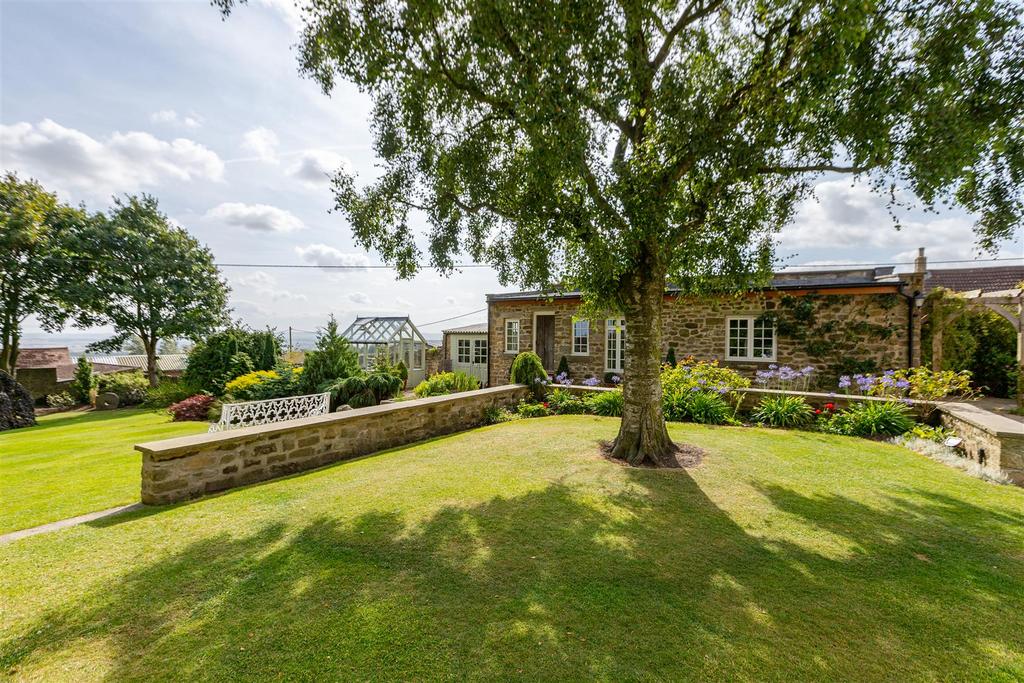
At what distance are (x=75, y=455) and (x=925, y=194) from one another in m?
12.5

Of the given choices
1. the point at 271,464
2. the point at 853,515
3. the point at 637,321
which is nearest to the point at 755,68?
the point at 637,321

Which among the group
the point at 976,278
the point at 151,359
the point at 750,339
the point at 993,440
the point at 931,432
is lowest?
the point at 931,432

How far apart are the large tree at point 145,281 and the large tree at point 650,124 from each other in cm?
1731

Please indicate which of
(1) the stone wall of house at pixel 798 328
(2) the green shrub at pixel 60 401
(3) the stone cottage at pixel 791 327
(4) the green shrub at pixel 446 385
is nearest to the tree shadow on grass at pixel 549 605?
(3) the stone cottage at pixel 791 327

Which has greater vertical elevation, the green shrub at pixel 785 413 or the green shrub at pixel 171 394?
the green shrub at pixel 785 413

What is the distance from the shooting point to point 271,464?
5172 mm

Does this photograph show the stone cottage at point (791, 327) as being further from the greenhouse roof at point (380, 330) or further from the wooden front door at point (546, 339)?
the greenhouse roof at point (380, 330)

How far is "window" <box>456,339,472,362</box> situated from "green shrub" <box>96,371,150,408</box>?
42.7 feet

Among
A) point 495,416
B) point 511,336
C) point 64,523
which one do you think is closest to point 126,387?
point 511,336

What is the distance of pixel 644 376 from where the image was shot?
19.4ft

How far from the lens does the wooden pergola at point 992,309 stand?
9.38 meters

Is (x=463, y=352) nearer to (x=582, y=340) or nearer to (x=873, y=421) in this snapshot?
(x=582, y=340)

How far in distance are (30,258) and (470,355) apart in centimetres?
1690

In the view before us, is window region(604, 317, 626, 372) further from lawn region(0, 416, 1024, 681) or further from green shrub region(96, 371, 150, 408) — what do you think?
green shrub region(96, 371, 150, 408)
